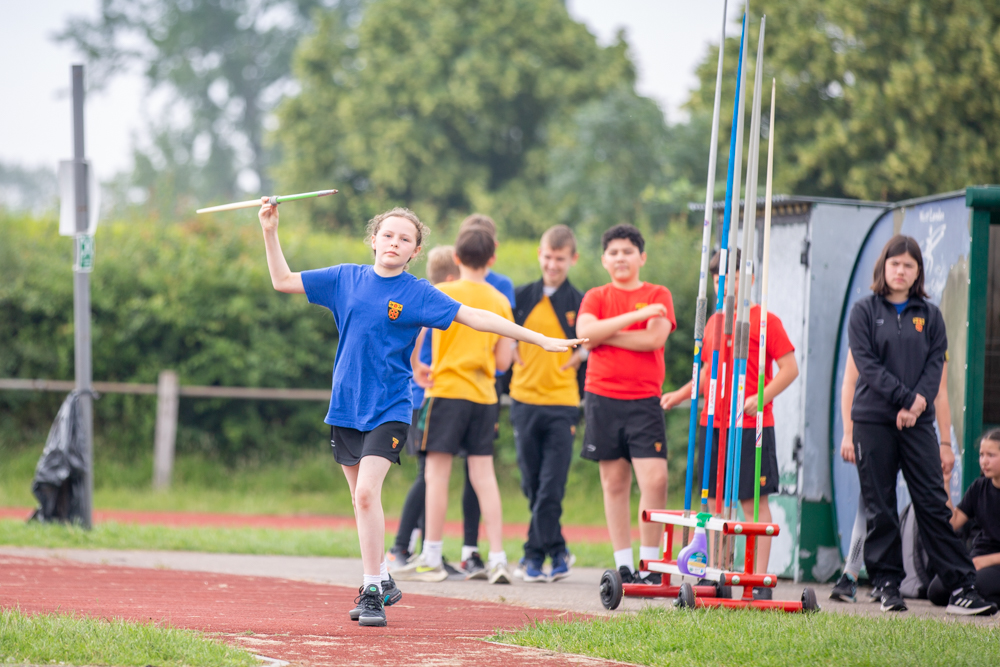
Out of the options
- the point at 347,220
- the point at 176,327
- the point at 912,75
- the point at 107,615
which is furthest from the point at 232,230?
the point at 347,220

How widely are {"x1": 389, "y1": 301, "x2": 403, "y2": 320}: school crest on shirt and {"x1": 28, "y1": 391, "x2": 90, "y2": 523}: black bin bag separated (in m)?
4.42

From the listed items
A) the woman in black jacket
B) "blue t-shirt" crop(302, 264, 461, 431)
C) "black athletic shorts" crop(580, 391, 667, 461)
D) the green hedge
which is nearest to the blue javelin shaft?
"black athletic shorts" crop(580, 391, 667, 461)

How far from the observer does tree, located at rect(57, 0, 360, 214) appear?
41.3 meters

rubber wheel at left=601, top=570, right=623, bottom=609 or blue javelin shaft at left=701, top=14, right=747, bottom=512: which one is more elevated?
blue javelin shaft at left=701, top=14, right=747, bottom=512

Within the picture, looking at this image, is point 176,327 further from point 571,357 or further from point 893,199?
point 893,199

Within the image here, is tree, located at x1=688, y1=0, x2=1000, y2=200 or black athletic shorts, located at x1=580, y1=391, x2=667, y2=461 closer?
black athletic shorts, located at x1=580, y1=391, x2=667, y2=461

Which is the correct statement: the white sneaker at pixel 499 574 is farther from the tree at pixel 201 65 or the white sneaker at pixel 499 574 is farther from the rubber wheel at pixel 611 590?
the tree at pixel 201 65

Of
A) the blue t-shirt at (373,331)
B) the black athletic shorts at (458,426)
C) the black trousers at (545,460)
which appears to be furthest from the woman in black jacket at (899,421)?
the blue t-shirt at (373,331)

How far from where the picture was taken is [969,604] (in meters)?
5.40

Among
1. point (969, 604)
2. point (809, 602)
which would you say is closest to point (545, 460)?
point (809, 602)

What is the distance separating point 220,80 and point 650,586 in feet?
130

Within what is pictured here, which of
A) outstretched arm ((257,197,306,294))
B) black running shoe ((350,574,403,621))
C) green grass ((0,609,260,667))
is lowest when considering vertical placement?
black running shoe ((350,574,403,621))

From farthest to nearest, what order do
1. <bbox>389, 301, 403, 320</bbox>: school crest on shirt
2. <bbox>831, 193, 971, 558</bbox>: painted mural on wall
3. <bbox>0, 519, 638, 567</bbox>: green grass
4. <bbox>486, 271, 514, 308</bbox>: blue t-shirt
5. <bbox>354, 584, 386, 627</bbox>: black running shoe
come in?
1. <bbox>0, 519, 638, 567</bbox>: green grass
2. <bbox>486, 271, 514, 308</bbox>: blue t-shirt
3. <bbox>831, 193, 971, 558</bbox>: painted mural on wall
4. <bbox>389, 301, 403, 320</bbox>: school crest on shirt
5. <bbox>354, 584, 386, 627</bbox>: black running shoe

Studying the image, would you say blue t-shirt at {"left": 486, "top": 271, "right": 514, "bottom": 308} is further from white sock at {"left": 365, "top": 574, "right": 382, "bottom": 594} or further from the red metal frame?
white sock at {"left": 365, "top": 574, "right": 382, "bottom": 594}
